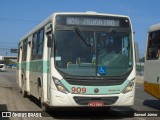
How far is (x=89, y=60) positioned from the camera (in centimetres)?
1157

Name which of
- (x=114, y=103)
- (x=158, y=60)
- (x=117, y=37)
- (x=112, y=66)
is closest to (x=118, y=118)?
(x=114, y=103)

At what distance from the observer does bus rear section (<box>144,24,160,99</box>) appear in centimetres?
1458

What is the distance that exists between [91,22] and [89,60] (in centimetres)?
118

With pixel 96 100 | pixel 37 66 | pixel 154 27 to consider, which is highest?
pixel 154 27

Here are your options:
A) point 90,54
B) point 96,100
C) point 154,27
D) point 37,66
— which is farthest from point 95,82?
point 154,27

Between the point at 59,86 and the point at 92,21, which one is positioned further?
the point at 92,21

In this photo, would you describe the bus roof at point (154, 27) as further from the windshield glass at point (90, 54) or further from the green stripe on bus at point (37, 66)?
the green stripe on bus at point (37, 66)

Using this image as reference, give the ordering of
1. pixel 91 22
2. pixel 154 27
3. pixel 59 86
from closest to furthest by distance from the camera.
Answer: pixel 59 86 < pixel 91 22 < pixel 154 27

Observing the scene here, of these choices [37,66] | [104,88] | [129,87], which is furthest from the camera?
[37,66]

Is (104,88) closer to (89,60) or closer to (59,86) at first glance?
(89,60)

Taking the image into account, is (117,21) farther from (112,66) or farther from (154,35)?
(154,35)

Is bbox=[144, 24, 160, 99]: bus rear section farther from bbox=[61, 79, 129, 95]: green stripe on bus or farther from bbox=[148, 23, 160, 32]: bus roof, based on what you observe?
bbox=[61, 79, 129, 95]: green stripe on bus

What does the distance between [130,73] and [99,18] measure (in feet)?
6.14

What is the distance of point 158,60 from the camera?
14.5 m
